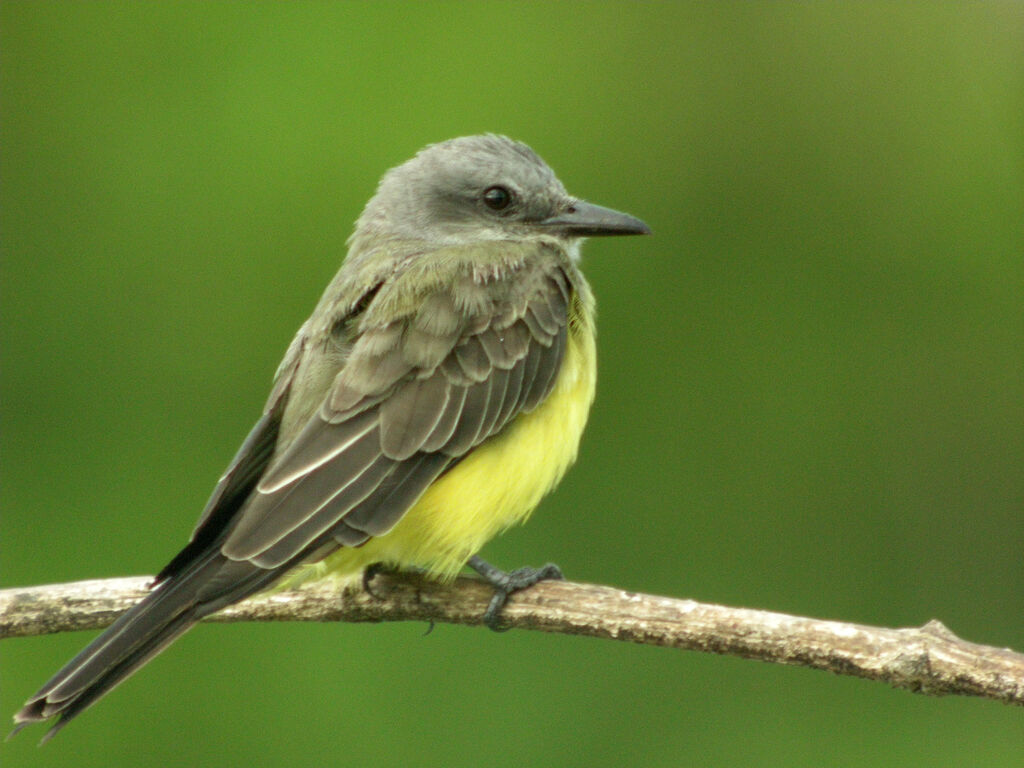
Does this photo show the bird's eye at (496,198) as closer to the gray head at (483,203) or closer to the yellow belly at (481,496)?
the gray head at (483,203)

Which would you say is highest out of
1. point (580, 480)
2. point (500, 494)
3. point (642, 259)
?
point (642, 259)

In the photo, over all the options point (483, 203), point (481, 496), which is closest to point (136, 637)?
point (481, 496)

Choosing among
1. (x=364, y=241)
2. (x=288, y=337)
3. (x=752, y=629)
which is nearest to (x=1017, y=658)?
(x=752, y=629)

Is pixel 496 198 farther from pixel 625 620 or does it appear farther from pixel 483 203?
pixel 625 620

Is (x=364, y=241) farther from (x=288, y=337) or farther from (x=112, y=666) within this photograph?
(x=112, y=666)

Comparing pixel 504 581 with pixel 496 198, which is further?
pixel 496 198

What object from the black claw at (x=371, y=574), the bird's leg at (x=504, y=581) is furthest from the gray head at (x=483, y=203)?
the bird's leg at (x=504, y=581)
